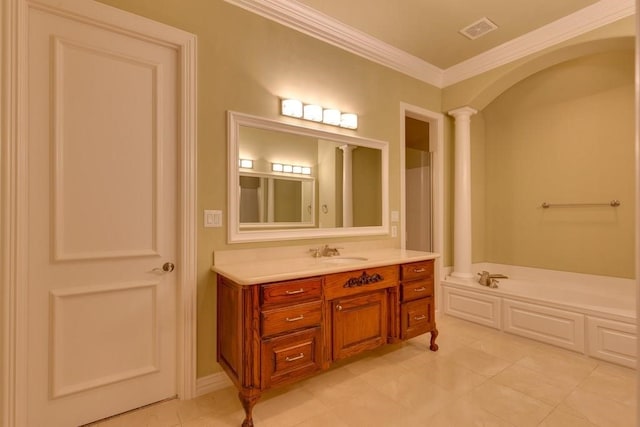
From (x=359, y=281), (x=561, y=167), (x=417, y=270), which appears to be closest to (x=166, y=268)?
(x=359, y=281)

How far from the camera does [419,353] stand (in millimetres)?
2441

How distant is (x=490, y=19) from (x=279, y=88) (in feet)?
6.09

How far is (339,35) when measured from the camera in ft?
8.21

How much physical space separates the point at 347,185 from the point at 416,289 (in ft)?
3.43

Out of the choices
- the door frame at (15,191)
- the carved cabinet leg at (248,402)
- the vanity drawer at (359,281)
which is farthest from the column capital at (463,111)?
the carved cabinet leg at (248,402)

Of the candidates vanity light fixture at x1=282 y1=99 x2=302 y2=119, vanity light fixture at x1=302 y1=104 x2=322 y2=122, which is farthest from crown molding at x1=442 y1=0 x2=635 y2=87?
vanity light fixture at x1=282 y1=99 x2=302 y2=119

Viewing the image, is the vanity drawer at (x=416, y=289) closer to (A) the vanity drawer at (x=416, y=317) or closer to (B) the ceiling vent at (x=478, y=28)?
(A) the vanity drawer at (x=416, y=317)

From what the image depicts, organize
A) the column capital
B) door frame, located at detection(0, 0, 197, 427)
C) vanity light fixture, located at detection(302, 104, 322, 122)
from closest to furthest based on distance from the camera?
1. door frame, located at detection(0, 0, 197, 427)
2. vanity light fixture, located at detection(302, 104, 322, 122)
3. the column capital

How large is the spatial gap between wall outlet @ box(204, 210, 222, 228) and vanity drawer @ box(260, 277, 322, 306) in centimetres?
62

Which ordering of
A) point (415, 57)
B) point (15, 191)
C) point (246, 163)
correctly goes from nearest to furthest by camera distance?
point (15, 191)
point (246, 163)
point (415, 57)

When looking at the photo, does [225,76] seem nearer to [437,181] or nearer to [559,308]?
[437,181]

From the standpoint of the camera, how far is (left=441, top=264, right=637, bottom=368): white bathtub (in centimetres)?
225

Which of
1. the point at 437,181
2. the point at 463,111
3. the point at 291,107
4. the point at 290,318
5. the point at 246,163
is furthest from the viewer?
the point at 437,181

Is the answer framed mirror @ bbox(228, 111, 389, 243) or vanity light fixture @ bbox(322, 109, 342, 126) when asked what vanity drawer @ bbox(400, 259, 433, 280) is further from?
vanity light fixture @ bbox(322, 109, 342, 126)
